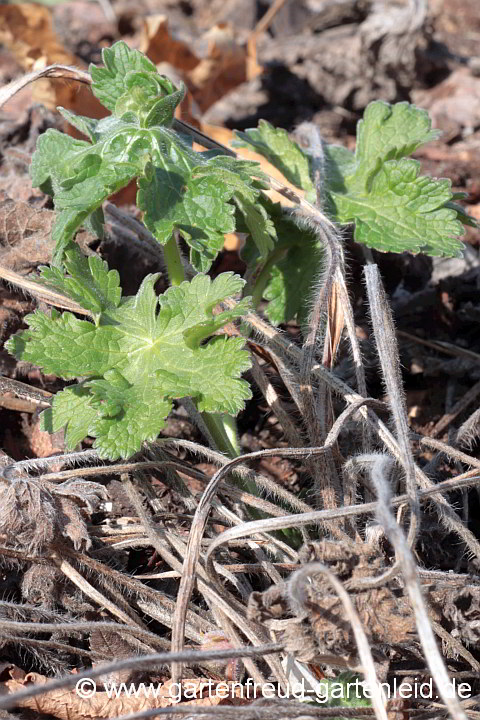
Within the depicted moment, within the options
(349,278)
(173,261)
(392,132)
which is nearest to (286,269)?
(349,278)

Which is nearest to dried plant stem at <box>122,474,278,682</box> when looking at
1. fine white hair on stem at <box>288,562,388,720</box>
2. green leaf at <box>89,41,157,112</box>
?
fine white hair on stem at <box>288,562,388,720</box>

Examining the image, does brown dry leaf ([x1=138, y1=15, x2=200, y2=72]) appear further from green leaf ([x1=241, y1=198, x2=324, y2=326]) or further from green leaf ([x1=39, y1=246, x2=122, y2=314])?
green leaf ([x1=39, y1=246, x2=122, y2=314])

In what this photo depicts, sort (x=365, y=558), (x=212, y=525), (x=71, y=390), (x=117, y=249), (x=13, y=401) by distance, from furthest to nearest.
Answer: (x=117, y=249) → (x=13, y=401) → (x=212, y=525) → (x=71, y=390) → (x=365, y=558)

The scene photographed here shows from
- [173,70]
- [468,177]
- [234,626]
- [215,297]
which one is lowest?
[234,626]

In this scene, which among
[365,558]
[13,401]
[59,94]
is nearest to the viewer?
[365,558]

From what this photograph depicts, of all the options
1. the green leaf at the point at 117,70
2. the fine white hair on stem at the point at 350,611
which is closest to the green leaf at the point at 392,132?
the green leaf at the point at 117,70

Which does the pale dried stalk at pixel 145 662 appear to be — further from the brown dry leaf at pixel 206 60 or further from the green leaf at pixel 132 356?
the brown dry leaf at pixel 206 60

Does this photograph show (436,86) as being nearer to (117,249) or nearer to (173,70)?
(173,70)

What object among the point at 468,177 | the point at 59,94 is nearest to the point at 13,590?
the point at 59,94
